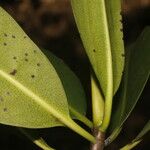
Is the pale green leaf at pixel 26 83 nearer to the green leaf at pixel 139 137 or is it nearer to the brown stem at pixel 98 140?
the brown stem at pixel 98 140

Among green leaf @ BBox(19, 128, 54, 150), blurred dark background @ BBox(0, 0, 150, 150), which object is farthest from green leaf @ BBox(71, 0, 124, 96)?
blurred dark background @ BBox(0, 0, 150, 150)

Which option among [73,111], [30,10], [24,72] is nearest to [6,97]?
[24,72]

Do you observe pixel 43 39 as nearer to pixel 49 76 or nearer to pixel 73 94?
pixel 73 94

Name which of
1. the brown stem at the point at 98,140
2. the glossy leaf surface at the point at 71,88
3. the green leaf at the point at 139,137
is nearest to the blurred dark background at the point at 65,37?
the glossy leaf surface at the point at 71,88

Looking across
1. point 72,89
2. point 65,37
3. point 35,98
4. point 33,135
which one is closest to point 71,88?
point 72,89

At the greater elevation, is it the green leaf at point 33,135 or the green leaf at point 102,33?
the green leaf at point 102,33

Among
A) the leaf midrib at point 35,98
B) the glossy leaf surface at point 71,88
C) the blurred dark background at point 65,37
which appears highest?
the leaf midrib at point 35,98

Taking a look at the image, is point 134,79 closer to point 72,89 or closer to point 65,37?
point 72,89
